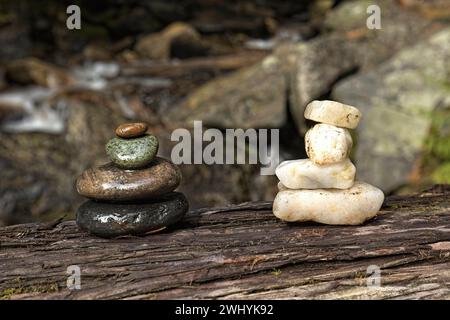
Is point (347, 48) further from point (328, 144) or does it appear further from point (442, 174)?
point (328, 144)

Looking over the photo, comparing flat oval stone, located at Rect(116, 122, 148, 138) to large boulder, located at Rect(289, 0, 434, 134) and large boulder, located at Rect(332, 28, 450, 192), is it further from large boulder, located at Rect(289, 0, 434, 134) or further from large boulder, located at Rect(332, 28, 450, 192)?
large boulder, located at Rect(289, 0, 434, 134)

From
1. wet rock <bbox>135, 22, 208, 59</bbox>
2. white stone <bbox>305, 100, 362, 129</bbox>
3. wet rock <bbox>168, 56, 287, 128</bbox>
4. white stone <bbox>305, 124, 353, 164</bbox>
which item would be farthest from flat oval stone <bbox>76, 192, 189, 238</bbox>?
wet rock <bbox>135, 22, 208, 59</bbox>

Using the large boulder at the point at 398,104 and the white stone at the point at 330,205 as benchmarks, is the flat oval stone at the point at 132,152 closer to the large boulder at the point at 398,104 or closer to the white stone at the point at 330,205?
the white stone at the point at 330,205

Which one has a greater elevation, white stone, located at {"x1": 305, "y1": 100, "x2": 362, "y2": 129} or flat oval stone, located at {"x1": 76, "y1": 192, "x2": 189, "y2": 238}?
white stone, located at {"x1": 305, "y1": 100, "x2": 362, "y2": 129}

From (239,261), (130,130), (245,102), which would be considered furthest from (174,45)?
(239,261)

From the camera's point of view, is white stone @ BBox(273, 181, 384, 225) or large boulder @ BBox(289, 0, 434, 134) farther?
large boulder @ BBox(289, 0, 434, 134)

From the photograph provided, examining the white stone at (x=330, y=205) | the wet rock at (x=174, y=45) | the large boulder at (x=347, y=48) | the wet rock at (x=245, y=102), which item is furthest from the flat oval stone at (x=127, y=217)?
the wet rock at (x=174, y=45)
